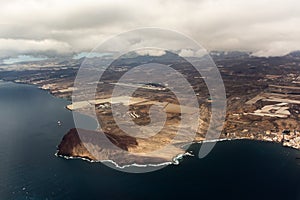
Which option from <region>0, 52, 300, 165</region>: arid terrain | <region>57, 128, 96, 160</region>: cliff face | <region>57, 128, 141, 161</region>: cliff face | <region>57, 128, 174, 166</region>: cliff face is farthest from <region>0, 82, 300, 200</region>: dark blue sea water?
<region>0, 52, 300, 165</region>: arid terrain

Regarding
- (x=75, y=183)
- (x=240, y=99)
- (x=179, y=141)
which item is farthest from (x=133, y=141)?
(x=240, y=99)

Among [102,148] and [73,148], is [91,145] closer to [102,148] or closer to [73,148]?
[102,148]

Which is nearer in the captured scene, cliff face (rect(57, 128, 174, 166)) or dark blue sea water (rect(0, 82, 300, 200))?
dark blue sea water (rect(0, 82, 300, 200))

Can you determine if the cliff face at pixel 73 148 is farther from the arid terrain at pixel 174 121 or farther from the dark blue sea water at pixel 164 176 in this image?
the dark blue sea water at pixel 164 176

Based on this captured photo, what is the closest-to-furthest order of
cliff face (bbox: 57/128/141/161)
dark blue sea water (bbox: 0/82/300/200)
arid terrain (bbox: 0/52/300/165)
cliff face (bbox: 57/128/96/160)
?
dark blue sea water (bbox: 0/82/300/200) → cliff face (bbox: 57/128/141/161) → cliff face (bbox: 57/128/96/160) → arid terrain (bbox: 0/52/300/165)

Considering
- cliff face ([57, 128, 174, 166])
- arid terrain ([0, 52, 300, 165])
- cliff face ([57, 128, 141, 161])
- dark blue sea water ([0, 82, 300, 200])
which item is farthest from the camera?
arid terrain ([0, 52, 300, 165])

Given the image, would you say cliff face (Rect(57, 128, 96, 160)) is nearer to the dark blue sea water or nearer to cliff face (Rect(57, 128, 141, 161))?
cliff face (Rect(57, 128, 141, 161))

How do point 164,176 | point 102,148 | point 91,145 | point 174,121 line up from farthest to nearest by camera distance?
point 174,121 → point 91,145 → point 102,148 → point 164,176

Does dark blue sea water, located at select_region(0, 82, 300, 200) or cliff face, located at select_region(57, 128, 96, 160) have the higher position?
cliff face, located at select_region(57, 128, 96, 160)

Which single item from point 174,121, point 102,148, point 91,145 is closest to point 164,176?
point 102,148

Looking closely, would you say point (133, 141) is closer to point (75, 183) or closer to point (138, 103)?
point (75, 183)
